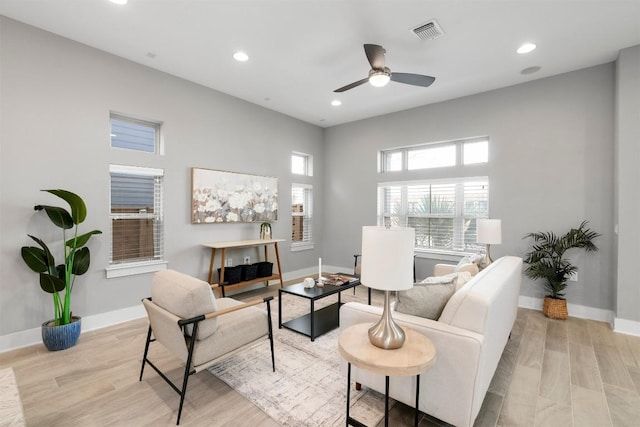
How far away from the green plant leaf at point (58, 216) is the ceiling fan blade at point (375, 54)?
3376mm

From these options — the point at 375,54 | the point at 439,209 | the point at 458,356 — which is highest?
the point at 375,54

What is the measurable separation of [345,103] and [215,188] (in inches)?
105

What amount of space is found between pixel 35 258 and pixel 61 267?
23cm

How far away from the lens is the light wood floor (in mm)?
1936

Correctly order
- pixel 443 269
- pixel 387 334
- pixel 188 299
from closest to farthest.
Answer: pixel 387 334 → pixel 188 299 → pixel 443 269

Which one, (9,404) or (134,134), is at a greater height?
(134,134)

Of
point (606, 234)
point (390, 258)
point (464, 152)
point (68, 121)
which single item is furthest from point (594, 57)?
point (68, 121)

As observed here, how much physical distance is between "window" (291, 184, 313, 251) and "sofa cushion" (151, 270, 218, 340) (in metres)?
3.78

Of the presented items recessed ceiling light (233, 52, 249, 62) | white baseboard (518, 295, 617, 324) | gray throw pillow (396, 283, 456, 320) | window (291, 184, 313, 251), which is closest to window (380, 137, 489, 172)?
window (291, 184, 313, 251)

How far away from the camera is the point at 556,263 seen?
12.5ft

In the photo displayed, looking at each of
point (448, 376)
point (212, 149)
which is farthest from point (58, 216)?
point (448, 376)

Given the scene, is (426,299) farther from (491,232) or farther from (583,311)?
(583,311)

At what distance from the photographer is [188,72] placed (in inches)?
155

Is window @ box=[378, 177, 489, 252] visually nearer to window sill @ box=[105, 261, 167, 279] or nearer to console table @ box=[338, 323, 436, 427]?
console table @ box=[338, 323, 436, 427]
